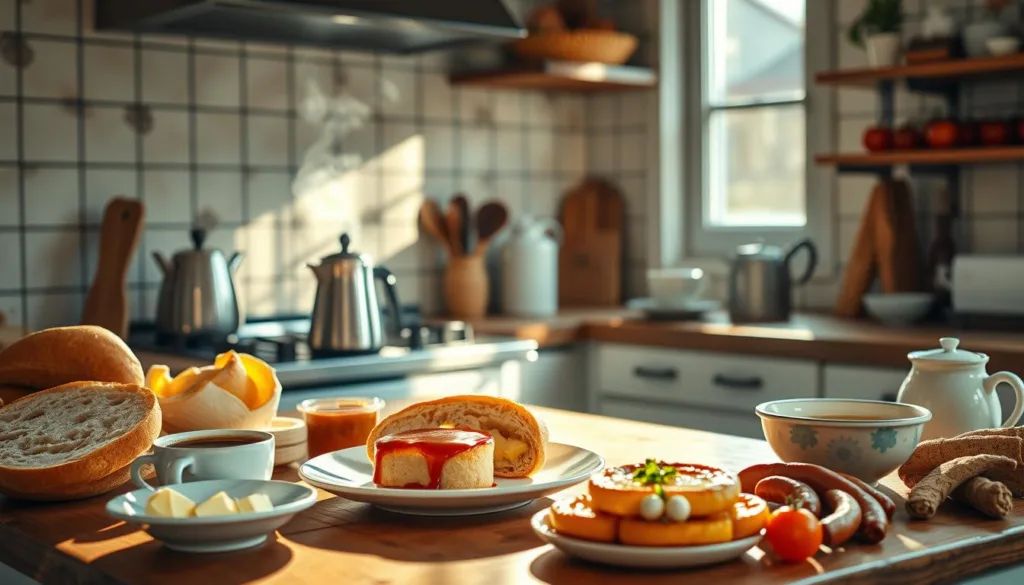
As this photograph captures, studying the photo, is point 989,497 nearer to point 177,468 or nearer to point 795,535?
point 795,535

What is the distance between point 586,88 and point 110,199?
1615 mm

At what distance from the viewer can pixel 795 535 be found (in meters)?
0.98

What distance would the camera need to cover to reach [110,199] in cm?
310

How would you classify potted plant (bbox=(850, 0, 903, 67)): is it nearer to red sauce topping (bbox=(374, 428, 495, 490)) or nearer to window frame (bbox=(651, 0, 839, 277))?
window frame (bbox=(651, 0, 839, 277))

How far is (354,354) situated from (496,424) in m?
1.48

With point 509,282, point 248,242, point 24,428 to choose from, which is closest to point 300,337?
point 248,242

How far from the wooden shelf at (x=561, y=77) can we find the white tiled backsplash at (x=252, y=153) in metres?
0.09

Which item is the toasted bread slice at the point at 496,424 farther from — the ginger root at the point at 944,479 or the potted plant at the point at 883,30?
the potted plant at the point at 883,30

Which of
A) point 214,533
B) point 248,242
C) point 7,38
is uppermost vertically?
point 7,38

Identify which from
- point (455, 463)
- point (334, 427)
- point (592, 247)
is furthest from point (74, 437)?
point (592, 247)

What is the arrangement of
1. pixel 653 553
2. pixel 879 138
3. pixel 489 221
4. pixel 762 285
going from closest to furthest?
1. pixel 653 553
2. pixel 879 138
3. pixel 762 285
4. pixel 489 221

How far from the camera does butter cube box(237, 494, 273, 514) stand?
1039 millimetres

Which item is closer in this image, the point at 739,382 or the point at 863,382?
the point at 863,382

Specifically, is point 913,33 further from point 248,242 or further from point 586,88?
point 248,242
